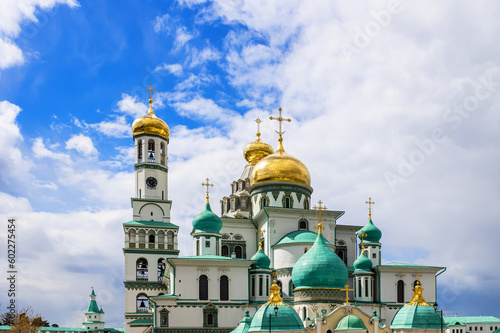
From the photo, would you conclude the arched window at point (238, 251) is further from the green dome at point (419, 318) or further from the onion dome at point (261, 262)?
the green dome at point (419, 318)

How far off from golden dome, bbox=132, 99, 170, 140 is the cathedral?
3.4 inches

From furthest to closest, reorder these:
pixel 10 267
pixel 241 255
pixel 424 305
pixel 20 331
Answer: pixel 241 255
pixel 424 305
pixel 20 331
pixel 10 267

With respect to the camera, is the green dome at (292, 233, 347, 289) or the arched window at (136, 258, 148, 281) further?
the arched window at (136, 258, 148, 281)

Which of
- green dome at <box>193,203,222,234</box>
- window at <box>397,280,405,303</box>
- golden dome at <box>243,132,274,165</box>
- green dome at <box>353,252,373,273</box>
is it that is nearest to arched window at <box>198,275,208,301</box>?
green dome at <box>193,203,222,234</box>

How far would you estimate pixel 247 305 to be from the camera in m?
35.8

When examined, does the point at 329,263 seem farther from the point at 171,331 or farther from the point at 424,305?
the point at 171,331

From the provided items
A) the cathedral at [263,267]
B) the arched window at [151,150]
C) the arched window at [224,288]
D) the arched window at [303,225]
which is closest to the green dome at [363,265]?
the cathedral at [263,267]

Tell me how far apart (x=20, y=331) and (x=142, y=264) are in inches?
611

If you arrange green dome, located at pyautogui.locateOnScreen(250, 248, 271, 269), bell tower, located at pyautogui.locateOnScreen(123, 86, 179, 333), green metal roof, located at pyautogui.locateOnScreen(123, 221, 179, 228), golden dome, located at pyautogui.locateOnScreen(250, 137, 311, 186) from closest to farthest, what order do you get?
green dome, located at pyautogui.locateOnScreen(250, 248, 271, 269) < bell tower, located at pyautogui.locateOnScreen(123, 86, 179, 333) < green metal roof, located at pyautogui.locateOnScreen(123, 221, 179, 228) < golden dome, located at pyautogui.locateOnScreen(250, 137, 311, 186)

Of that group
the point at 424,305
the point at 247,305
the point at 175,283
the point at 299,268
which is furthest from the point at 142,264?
the point at 424,305

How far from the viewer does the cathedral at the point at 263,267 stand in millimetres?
30859

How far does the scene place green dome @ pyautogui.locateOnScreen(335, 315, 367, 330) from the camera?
93.1 feet

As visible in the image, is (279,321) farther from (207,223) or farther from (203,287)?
(207,223)

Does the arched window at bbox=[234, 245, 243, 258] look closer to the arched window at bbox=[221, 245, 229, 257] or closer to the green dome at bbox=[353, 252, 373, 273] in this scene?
the arched window at bbox=[221, 245, 229, 257]
